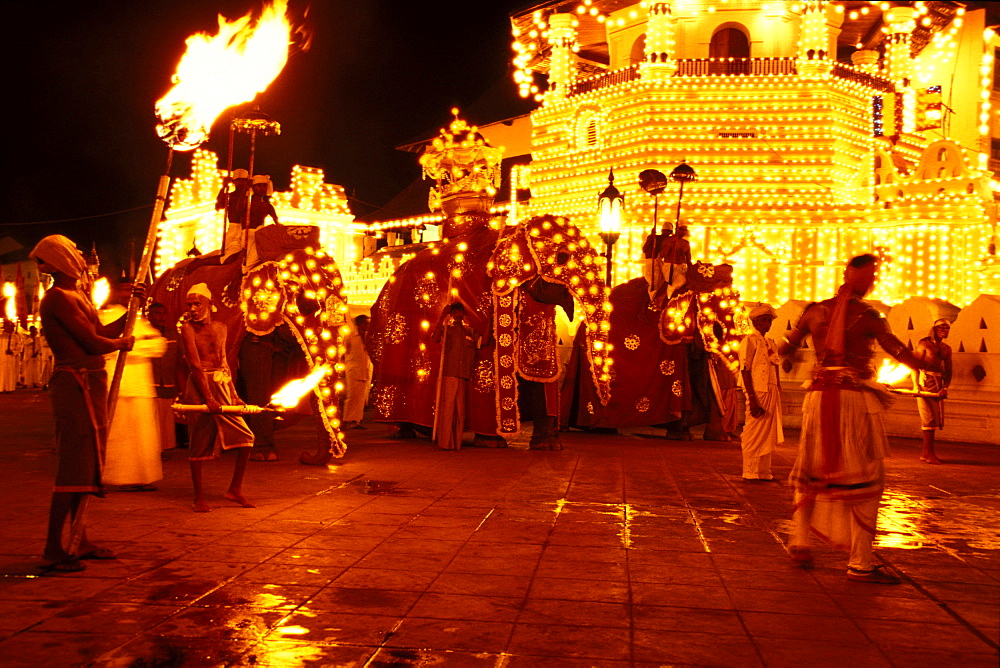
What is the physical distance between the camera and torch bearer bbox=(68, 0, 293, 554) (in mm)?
5586

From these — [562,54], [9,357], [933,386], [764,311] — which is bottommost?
[9,357]

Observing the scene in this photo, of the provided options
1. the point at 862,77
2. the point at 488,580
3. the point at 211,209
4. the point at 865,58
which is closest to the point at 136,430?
the point at 488,580

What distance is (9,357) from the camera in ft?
76.7

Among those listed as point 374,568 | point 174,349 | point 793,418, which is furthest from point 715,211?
point 374,568

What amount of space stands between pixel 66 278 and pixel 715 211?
876 inches

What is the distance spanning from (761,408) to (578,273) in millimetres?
2879

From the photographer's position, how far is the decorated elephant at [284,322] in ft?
30.7

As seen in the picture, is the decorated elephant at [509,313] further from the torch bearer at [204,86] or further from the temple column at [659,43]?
the temple column at [659,43]

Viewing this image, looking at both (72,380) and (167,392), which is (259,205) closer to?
(167,392)

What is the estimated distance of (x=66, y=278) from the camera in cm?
522

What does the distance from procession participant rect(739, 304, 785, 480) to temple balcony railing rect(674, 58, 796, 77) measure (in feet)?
62.6

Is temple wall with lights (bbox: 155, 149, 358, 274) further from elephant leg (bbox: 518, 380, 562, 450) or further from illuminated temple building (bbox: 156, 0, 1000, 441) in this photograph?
elephant leg (bbox: 518, 380, 562, 450)

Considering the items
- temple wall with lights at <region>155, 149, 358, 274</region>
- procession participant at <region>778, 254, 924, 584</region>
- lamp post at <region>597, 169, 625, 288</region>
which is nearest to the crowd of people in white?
temple wall with lights at <region>155, 149, 358, 274</region>

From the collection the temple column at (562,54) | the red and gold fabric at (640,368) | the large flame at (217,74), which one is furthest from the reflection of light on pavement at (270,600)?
the temple column at (562,54)
